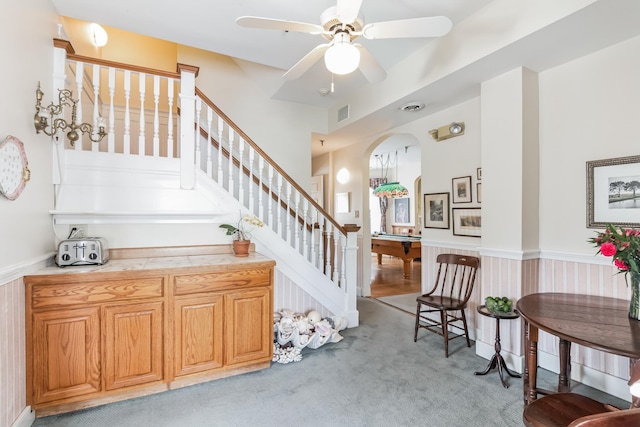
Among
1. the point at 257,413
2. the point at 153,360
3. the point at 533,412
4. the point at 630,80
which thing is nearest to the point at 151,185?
the point at 153,360

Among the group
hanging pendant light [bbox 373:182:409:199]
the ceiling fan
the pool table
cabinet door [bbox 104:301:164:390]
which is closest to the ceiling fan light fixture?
the ceiling fan

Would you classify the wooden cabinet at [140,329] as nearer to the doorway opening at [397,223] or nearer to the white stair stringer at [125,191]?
the white stair stringer at [125,191]

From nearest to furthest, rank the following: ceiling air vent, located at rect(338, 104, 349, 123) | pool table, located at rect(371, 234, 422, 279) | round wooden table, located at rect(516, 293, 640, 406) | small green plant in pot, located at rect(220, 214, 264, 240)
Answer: round wooden table, located at rect(516, 293, 640, 406) → small green plant in pot, located at rect(220, 214, 264, 240) → ceiling air vent, located at rect(338, 104, 349, 123) → pool table, located at rect(371, 234, 422, 279)

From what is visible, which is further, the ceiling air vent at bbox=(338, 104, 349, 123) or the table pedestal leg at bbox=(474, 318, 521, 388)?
the ceiling air vent at bbox=(338, 104, 349, 123)

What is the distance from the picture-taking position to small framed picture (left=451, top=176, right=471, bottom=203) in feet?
10.9

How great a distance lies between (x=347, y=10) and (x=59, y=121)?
2.13 m

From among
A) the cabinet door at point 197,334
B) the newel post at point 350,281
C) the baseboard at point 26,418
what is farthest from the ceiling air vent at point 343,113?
the baseboard at point 26,418

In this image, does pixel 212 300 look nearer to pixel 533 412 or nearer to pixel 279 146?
pixel 533 412

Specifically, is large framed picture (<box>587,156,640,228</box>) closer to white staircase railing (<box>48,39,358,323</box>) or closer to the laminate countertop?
white staircase railing (<box>48,39,358,323</box>)

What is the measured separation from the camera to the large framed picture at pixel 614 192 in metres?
2.15

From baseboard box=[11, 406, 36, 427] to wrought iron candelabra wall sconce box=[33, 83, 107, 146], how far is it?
173cm

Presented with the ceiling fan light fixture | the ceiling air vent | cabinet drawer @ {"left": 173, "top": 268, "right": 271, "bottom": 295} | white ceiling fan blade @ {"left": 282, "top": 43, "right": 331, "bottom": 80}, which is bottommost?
cabinet drawer @ {"left": 173, "top": 268, "right": 271, "bottom": 295}

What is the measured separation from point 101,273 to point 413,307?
366 centimetres

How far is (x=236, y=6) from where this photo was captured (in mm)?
2381
